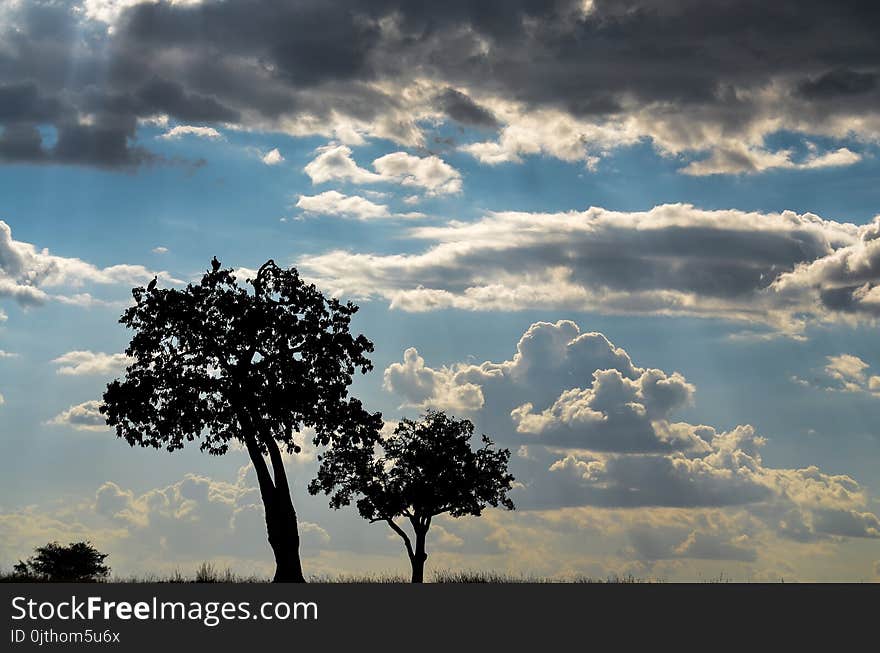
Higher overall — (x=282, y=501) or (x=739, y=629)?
(x=282, y=501)

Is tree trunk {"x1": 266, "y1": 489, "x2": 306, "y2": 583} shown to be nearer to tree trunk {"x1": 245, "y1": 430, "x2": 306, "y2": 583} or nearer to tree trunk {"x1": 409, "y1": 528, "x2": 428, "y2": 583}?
tree trunk {"x1": 245, "y1": 430, "x2": 306, "y2": 583}

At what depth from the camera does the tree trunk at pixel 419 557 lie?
68.2 meters

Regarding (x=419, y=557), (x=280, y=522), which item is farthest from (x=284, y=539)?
(x=419, y=557)

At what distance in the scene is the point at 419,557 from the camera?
6962 cm

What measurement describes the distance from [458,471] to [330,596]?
1388 inches

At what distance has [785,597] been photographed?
120 ft

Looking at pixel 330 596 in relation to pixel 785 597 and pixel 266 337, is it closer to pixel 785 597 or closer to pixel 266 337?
pixel 785 597

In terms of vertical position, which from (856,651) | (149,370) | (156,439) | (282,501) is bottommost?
(856,651)

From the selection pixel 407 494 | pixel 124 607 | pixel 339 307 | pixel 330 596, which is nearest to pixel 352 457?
pixel 407 494

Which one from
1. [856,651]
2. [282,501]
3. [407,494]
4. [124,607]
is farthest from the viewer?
[407,494]

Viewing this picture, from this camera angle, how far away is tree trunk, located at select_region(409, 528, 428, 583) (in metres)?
68.2

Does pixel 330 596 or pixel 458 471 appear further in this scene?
pixel 458 471

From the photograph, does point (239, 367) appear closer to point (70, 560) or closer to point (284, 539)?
point (284, 539)

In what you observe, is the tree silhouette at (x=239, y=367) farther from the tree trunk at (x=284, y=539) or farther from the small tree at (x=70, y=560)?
the small tree at (x=70, y=560)
